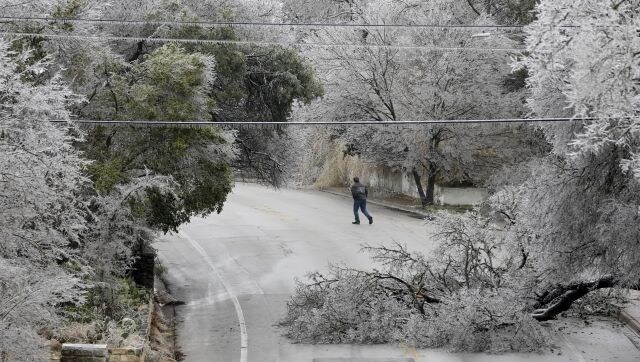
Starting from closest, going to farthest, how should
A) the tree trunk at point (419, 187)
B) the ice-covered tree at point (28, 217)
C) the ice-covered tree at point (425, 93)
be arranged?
the ice-covered tree at point (28, 217) → the ice-covered tree at point (425, 93) → the tree trunk at point (419, 187)

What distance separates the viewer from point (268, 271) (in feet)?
76.5

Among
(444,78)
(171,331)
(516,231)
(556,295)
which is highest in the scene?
(444,78)

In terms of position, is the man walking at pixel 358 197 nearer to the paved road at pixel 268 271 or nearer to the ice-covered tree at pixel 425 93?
the paved road at pixel 268 271

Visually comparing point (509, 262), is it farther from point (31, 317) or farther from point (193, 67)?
point (31, 317)

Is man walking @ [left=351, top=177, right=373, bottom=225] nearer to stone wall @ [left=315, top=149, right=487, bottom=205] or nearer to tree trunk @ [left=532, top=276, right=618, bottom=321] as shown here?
stone wall @ [left=315, top=149, right=487, bottom=205]

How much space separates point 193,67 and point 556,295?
26.7ft

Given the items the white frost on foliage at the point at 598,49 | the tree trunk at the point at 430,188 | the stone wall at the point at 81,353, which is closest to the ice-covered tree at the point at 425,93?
the tree trunk at the point at 430,188

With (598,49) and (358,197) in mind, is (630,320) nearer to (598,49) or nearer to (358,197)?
(598,49)

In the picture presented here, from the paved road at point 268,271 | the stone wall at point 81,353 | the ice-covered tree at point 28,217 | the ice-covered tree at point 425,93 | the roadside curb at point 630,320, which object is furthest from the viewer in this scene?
the ice-covered tree at point 425,93

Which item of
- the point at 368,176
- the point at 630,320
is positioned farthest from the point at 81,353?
the point at 368,176

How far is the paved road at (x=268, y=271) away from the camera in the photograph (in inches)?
634

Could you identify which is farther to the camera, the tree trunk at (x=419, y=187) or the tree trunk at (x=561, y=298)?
the tree trunk at (x=419, y=187)

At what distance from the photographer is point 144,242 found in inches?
780

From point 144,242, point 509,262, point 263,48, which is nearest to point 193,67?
point 144,242
